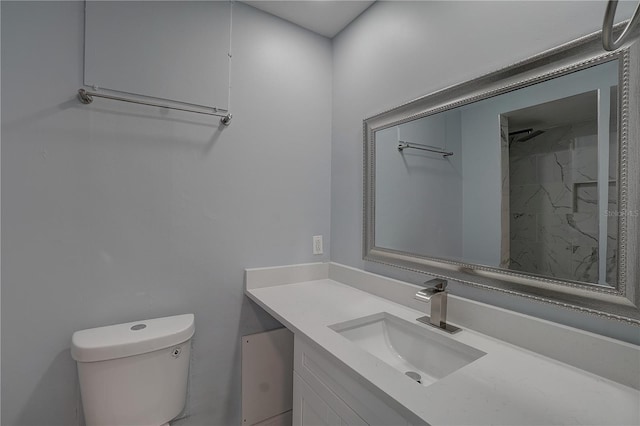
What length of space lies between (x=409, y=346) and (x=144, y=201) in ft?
4.35

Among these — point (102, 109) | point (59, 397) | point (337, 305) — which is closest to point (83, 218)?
point (102, 109)

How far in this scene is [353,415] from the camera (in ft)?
2.74

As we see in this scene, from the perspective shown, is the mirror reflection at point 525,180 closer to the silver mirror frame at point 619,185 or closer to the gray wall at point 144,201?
the silver mirror frame at point 619,185

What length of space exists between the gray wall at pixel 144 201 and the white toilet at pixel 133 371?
156 mm

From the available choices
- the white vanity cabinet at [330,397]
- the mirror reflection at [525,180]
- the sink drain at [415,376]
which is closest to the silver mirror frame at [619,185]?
the mirror reflection at [525,180]

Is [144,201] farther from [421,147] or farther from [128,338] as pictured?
[421,147]

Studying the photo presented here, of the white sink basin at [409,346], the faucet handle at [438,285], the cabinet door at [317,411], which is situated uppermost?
the faucet handle at [438,285]

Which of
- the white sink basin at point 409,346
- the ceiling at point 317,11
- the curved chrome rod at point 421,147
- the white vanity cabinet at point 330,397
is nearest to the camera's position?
the white vanity cabinet at point 330,397

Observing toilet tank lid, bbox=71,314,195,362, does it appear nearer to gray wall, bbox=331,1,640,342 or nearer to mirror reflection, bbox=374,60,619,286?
gray wall, bbox=331,1,640,342

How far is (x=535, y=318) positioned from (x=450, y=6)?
121 cm

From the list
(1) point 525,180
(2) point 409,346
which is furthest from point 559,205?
(2) point 409,346

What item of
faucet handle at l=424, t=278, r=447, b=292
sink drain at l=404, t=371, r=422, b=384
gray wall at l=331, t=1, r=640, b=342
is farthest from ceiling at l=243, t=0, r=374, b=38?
sink drain at l=404, t=371, r=422, b=384

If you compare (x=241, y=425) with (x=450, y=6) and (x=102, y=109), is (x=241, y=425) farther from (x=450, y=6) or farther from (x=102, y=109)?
(x=450, y=6)

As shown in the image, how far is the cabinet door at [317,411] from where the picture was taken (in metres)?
0.86
